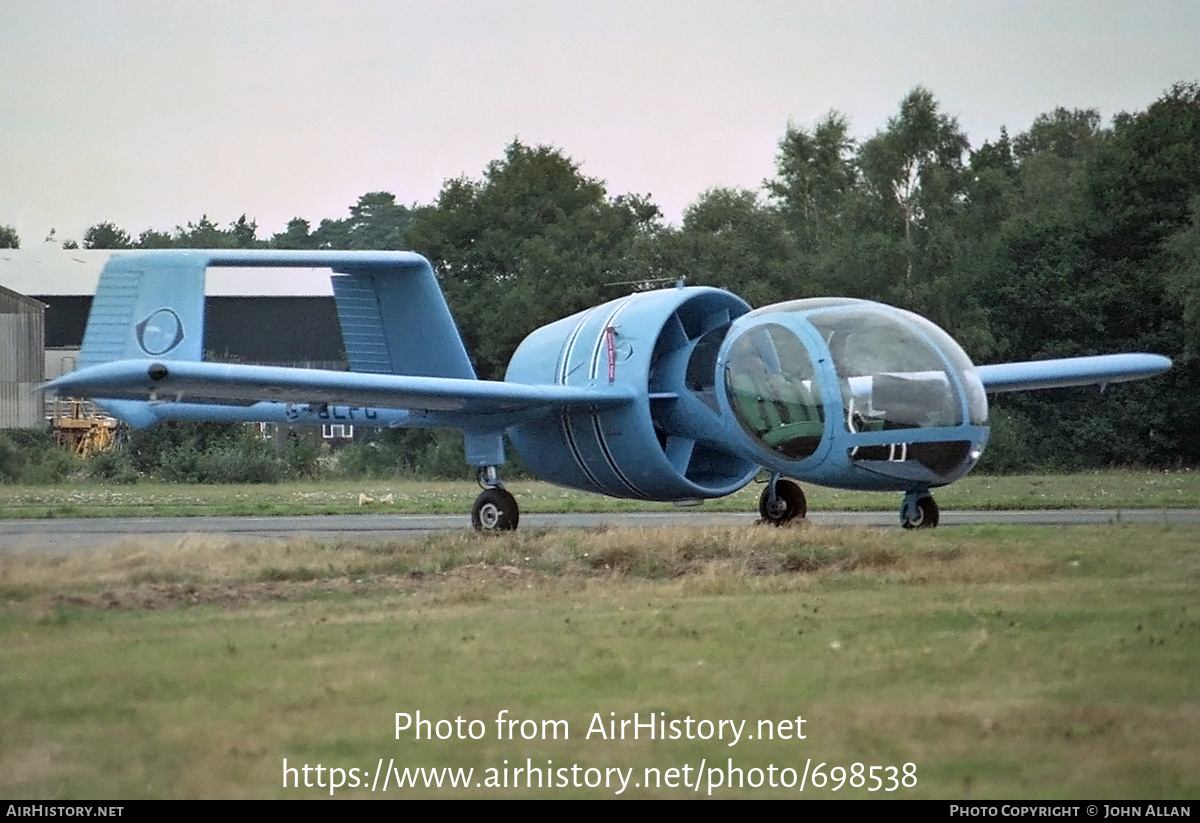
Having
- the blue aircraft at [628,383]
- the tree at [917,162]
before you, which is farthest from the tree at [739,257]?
the blue aircraft at [628,383]

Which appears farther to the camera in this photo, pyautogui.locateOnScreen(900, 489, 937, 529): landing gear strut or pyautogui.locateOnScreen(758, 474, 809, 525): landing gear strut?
pyautogui.locateOnScreen(758, 474, 809, 525): landing gear strut

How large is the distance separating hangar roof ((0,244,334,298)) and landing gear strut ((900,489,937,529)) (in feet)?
149

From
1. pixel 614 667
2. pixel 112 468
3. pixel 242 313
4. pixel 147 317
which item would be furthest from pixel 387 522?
pixel 242 313

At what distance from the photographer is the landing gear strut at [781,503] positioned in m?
18.3

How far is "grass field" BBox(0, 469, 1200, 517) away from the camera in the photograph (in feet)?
79.6

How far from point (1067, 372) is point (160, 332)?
10.6m

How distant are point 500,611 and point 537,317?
38479 mm

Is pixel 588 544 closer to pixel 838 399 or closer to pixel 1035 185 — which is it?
pixel 838 399

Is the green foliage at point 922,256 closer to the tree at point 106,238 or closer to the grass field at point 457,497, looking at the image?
the grass field at point 457,497

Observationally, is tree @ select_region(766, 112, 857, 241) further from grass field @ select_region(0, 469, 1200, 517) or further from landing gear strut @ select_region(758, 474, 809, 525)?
landing gear strut @ select_region(758, 474, 809, 525)

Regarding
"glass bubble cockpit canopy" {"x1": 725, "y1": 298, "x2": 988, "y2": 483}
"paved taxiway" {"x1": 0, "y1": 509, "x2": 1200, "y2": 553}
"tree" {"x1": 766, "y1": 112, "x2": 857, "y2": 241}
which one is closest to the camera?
"glass bubble cockpit canopy" {"x1": 725, "y1": 298, "x2": 988, "y2": 483}

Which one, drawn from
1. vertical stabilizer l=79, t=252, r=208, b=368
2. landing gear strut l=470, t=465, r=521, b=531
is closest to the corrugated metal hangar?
vertical stabilizer l=79, t=252, r=208, b=368

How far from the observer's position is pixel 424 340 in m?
20.0
